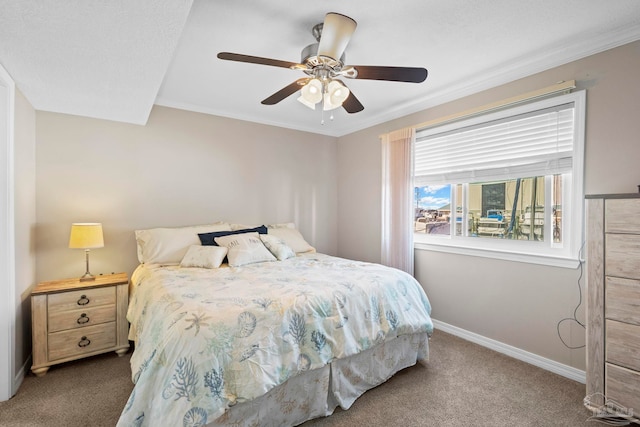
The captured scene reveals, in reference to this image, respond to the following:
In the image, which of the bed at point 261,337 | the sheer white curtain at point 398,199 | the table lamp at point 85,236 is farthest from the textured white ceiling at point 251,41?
the bed at point 261,337

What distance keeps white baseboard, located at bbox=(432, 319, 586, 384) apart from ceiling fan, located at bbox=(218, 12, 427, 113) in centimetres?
230

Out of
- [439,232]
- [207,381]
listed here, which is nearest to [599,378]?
[439,232]

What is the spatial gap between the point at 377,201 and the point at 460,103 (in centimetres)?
141

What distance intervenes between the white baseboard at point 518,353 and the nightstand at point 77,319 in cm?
298

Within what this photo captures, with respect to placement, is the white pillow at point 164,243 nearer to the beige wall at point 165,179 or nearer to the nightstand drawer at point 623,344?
the beige wall at point 165,179

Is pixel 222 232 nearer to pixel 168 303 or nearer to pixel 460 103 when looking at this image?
pixel 168 303

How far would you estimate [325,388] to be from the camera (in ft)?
5.84

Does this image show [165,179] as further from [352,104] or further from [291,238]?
[352,104]

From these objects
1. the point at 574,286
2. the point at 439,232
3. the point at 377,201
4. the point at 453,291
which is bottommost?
the point at 453,291

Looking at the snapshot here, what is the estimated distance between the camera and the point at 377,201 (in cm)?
378

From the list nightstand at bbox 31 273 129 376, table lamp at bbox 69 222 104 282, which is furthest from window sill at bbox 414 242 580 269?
table lamp at bbox 69 222 104 282

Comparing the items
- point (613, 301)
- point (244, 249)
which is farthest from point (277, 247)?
point (613, 301)

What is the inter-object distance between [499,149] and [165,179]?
128 inches

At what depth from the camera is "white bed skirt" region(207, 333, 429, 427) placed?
1.55 meters
